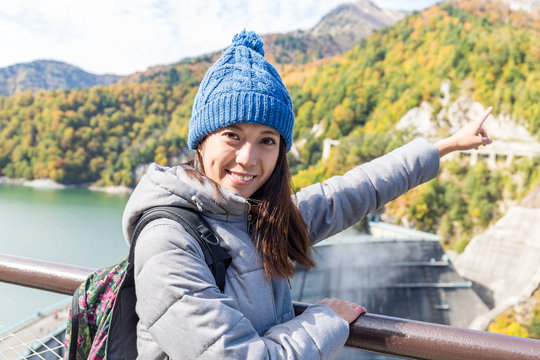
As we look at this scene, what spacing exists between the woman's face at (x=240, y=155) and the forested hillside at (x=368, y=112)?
2606 centimetres

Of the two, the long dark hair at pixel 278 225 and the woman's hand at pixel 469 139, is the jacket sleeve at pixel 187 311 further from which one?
the woman's hand at pixel 469 139

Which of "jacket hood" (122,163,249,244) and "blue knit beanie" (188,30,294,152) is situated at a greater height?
"blue knit beanie" (188,30,294,152)

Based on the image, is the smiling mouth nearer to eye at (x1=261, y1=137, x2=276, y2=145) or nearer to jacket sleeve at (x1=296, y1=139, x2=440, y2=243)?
eye at (x1=261, y1=137, x2=276, y2=145)

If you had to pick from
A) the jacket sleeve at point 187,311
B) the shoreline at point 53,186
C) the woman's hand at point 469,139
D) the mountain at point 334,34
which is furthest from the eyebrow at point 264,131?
the mountain at point 334,34

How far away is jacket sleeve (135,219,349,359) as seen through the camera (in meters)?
0.63

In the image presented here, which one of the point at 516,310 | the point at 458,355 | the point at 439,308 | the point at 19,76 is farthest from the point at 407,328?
the point at 19,76

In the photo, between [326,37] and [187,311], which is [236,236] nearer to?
[187,311]

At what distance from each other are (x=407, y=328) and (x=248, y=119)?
493mm

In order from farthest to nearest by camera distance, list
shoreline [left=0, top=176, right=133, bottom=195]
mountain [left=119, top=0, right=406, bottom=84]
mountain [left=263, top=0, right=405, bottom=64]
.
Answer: mountain [left=263, top=0, right=405, bottom=64] < mountain [left=119, top=0, right=406, bottom=84] < shoreline [left=0, top=176, right=133, bottom=195]

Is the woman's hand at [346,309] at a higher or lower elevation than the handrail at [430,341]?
higher

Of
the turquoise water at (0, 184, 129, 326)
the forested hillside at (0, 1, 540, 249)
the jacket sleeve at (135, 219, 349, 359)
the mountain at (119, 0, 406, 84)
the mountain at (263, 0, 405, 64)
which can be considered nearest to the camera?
the jacket sleeve at (135, 219, 349, 359)

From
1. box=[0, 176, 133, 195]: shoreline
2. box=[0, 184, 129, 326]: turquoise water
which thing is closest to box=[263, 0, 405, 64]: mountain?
box=[0, 176, 133, 195]: shoreline

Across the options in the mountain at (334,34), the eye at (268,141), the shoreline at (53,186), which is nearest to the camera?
the eye at (268,141)

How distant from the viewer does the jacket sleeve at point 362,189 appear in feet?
3.50
